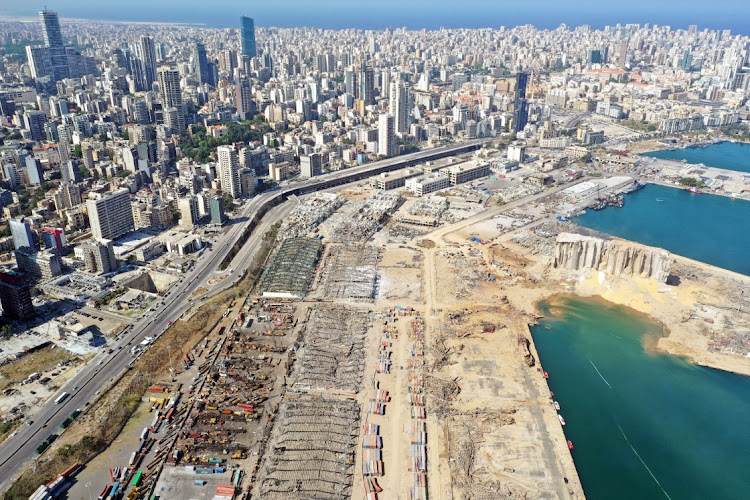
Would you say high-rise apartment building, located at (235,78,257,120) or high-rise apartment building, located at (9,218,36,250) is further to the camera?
high-rise apartment building, located at (235,78,257,120)

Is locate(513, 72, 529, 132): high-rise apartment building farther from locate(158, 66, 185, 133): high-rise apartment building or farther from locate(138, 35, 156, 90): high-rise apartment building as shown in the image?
locate(138, 35, 156, 90): high-rise apartment building

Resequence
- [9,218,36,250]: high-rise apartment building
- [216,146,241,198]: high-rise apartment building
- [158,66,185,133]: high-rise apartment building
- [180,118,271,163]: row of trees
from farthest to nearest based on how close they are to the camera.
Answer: [158,66,185,133]: high-rise apartment building → [180,118,271,163]: row of trees → [216,146,241,198]: high-rise apartment building → [9,218,36,250]: high-rise apartment building

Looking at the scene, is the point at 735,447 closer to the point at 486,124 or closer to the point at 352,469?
the point at 352,469

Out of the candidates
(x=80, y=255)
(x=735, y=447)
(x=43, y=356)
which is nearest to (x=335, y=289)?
(x=43, y=356)

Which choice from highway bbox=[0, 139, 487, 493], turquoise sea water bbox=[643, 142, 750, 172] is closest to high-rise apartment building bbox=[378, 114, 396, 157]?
highway bbox=[0, 139, 487, 493]

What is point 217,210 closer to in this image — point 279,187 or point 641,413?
point 279,187
